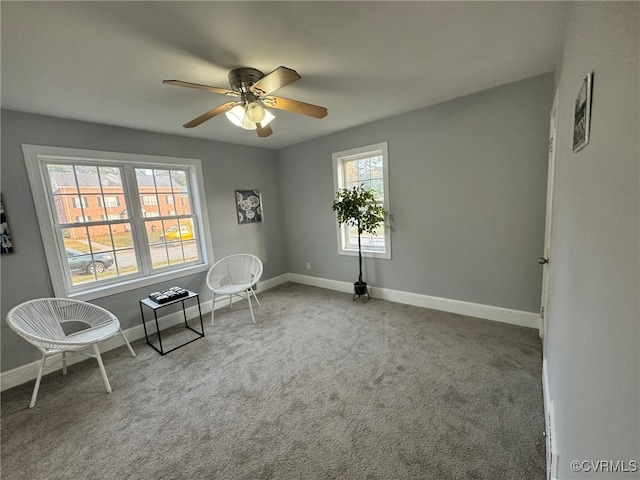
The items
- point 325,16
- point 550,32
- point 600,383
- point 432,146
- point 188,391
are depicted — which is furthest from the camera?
point 432,146

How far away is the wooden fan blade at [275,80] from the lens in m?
1.53

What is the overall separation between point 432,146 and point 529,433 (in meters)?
2.69

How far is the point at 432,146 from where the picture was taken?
3043 millimetres

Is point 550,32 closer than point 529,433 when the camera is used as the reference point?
No

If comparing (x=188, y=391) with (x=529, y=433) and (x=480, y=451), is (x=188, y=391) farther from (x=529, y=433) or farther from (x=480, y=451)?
(x=529, y=433)

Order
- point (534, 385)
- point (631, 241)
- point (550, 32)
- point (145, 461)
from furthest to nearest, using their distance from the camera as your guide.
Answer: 1. point (534, 385)
2. point (550, 32)
3. point (145, 461)
4. point (631, 241)

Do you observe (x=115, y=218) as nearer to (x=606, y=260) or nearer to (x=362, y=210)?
(x=362, y=210)

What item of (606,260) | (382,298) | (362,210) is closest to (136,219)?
(362,210)

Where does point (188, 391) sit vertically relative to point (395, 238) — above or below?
below

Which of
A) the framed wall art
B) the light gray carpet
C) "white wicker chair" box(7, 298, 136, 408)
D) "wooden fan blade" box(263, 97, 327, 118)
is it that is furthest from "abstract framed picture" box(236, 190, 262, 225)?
the framed wall art

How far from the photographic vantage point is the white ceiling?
1368 mm

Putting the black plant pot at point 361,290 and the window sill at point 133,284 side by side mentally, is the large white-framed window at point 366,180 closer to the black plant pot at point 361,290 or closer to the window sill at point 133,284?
the black plant pot at point 361,290

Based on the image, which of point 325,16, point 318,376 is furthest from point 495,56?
point 318,376

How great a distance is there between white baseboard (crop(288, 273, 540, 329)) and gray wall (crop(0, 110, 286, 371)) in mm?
1690
